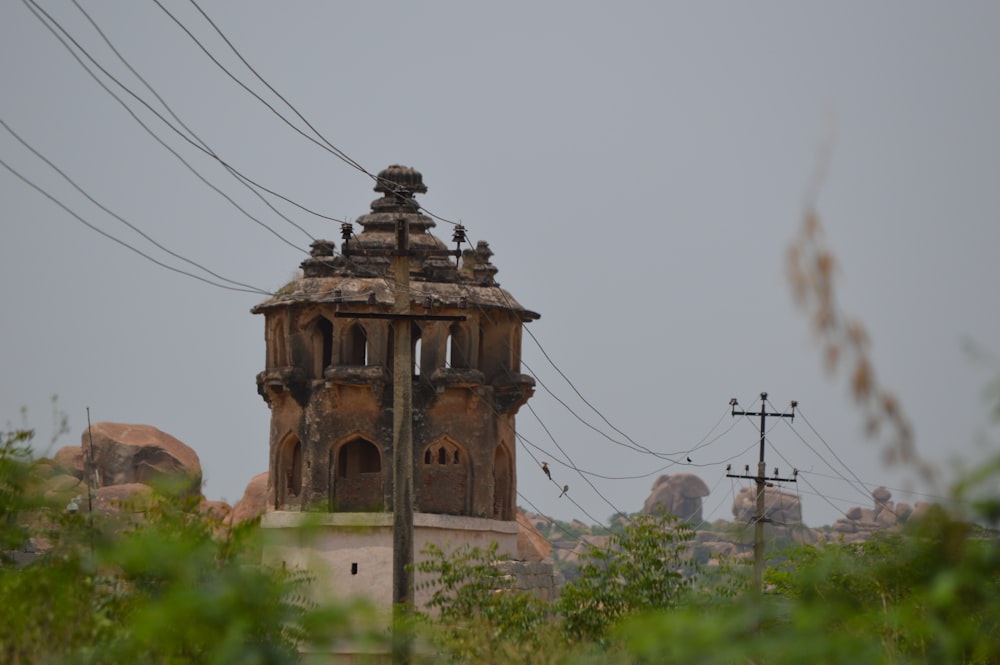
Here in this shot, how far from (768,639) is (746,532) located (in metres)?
1.58

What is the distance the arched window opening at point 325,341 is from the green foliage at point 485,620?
10.4 m

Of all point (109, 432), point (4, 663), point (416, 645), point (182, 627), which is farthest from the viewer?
point (109, 432)

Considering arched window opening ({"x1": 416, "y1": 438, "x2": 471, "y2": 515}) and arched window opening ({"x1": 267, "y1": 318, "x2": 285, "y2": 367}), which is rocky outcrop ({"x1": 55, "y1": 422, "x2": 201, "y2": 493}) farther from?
arched window opening ({"x1": 416, "y1": 438, "x2": 471, "y2": 515})

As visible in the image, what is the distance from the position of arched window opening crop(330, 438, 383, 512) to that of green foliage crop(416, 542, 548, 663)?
8951mm

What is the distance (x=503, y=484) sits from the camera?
102ft

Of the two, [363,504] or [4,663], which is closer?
[4,663]

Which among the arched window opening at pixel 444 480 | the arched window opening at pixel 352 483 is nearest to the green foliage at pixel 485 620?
the arched window opening at pixel 444 480

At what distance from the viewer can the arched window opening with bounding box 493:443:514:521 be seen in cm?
3086

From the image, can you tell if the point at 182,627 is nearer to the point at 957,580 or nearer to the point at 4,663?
the point at 957,580

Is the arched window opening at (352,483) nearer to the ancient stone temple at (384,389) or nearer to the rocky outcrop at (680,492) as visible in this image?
the ancient stone temple at (384,389)

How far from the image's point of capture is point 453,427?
29828 mm

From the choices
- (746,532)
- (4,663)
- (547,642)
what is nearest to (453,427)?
(547,642)

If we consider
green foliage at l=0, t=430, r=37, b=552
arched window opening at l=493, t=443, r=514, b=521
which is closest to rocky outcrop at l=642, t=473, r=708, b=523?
arched window opening at l=493, t=443, r=514, b=521

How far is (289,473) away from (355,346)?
2783 mm
